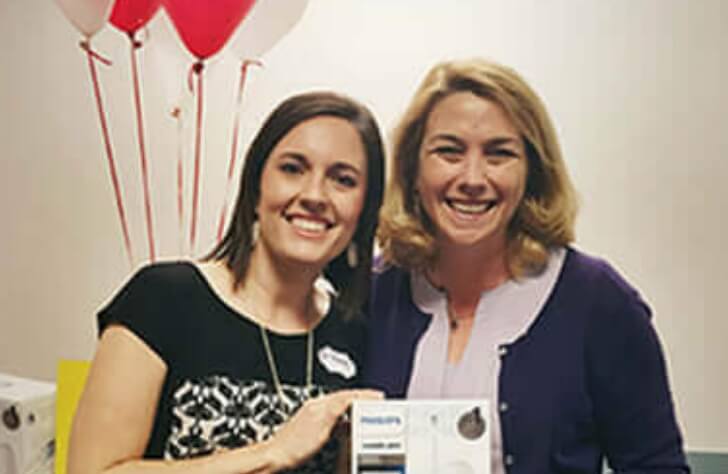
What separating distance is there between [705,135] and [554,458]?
2.66 feet

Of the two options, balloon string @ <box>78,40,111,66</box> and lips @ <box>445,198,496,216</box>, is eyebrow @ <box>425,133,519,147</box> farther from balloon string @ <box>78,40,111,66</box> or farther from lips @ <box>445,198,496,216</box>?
balloon string @ <box>78,40,111,66</box>

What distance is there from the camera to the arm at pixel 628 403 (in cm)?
177

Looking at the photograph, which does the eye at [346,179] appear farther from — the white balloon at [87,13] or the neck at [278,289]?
the white balloon at [87,13]

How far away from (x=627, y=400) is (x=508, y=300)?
336 millimetres

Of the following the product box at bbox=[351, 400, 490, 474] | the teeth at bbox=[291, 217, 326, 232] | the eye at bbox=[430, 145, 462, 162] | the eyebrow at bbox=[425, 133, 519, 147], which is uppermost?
the eyebrow at bbox=[425, 133, 519, 147]

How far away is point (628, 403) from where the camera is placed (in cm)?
178

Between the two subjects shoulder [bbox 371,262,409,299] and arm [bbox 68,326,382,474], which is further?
shoulder [bbox 371,262,409,299]

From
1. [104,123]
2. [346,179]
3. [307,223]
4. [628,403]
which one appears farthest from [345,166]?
[628,403]

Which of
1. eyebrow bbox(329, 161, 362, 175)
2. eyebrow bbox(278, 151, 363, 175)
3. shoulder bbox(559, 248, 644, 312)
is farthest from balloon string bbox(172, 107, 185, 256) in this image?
shoulder bbox(559, 248, 644, 312)

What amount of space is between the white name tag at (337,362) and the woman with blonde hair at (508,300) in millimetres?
42

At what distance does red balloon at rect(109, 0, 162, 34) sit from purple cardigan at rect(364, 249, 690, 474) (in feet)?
3.21

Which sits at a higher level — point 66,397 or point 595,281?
point 595,281

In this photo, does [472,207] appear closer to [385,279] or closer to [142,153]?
[385,279]

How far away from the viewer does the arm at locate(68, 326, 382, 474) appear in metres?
1.76
